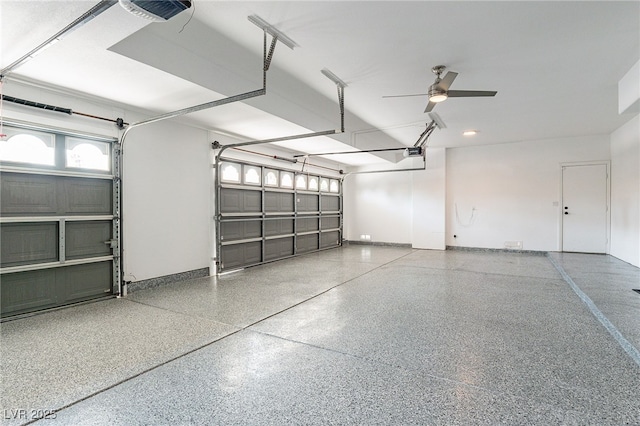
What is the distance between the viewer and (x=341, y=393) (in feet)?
6.34

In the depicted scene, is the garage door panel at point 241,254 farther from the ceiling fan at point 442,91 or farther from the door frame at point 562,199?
the door frame at point 562,199

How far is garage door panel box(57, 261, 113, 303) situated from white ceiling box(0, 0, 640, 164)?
2.13m

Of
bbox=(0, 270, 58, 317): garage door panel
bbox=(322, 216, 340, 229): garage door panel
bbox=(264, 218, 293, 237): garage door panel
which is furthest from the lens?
bbox=(322, 216, 340, 229): garage door panel

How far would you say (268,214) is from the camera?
6781 mm

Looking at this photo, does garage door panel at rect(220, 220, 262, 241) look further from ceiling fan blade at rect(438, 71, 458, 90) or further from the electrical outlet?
the electrical outlet

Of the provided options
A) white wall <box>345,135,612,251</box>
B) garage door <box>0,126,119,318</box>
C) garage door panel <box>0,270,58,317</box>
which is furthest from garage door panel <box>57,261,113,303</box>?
white wall <box>345,135,612,251</box>

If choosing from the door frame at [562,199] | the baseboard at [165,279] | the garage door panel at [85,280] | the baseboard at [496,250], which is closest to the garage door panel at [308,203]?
the baseboard at [165,279]

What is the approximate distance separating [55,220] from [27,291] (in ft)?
2.66

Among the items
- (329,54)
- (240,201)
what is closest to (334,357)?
(329,54)

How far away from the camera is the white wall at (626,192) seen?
5.36 meters

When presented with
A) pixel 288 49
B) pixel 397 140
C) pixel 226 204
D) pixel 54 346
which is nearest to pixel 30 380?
pixel 54 346

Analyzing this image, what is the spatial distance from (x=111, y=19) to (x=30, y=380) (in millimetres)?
2571

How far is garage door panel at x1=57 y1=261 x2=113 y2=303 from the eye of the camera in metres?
3.70

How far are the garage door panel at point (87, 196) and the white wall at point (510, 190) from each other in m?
7.78
